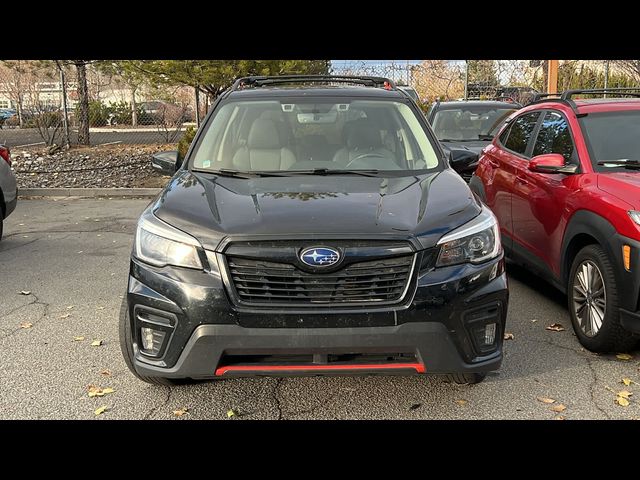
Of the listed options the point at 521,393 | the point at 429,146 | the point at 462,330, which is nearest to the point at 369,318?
the point at 462,330

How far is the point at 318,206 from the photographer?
3.36 m

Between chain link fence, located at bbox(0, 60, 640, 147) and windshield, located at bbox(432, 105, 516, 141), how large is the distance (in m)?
6.00

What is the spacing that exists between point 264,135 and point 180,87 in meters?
14.4

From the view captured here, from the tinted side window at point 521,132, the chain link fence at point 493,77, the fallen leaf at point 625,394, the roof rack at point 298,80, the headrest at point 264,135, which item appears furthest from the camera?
the chain link fence at point 493,77

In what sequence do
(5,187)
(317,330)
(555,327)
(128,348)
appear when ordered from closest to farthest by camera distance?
(317,330), (128,348), (555,327), (5,187)

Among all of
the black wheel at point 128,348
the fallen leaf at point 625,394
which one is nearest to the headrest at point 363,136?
the black wheel at point 128,348

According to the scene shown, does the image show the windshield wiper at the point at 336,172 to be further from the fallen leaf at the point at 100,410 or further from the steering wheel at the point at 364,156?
the fallen leaf at the point at 100,410

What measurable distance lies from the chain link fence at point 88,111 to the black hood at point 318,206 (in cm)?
1224

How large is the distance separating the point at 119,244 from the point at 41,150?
426 inches

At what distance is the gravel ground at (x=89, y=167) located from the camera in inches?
518

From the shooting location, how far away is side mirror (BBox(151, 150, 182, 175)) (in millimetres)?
4816

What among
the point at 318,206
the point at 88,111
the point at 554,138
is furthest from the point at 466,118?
the point at 88,111

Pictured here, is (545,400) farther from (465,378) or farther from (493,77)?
(493,77)

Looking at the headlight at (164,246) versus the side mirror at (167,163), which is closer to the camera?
the headlight at (164,246)
